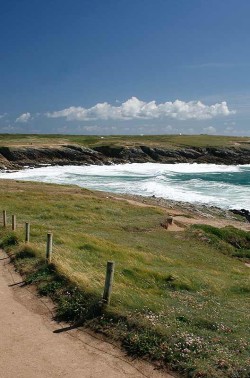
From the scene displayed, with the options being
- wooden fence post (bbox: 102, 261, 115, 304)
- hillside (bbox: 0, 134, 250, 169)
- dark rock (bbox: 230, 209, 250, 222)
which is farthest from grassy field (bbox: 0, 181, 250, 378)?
hillside (bbox: 0, 134, 250, 169)

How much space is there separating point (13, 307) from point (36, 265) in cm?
351

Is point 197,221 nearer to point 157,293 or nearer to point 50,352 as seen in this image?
point 157,293

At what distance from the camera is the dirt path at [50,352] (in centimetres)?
1039

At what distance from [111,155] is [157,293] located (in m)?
122

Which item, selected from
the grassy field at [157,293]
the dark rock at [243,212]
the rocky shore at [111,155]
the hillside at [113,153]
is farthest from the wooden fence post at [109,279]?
the hillside at [113,153]

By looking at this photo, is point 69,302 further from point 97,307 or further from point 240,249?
point 240,249

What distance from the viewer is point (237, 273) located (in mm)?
25047

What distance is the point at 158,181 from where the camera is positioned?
3536 inches

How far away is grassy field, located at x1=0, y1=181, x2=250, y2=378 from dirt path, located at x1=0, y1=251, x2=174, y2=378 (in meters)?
0.55

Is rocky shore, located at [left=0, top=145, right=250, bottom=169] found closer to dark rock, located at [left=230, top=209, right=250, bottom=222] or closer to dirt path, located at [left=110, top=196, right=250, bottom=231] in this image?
dark rock, located at [left=230, top=209, right=250, bottom=222]

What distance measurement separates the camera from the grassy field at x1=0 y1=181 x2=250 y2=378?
1124cm

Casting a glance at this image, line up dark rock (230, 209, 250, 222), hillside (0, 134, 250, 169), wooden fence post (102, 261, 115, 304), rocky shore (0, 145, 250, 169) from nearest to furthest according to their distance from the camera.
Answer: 1. wooden fence post (102, 261, 115, 304)
2. dark rock (230, 209, 250, 222)
3. rocky shore (0, 145, 250, 169)
4. hillside (0, 134, 250, 169)

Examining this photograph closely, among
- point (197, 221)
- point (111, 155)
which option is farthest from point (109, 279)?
point (111, 155)

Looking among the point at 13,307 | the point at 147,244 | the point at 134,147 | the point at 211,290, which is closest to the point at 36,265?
the point at 13,307
